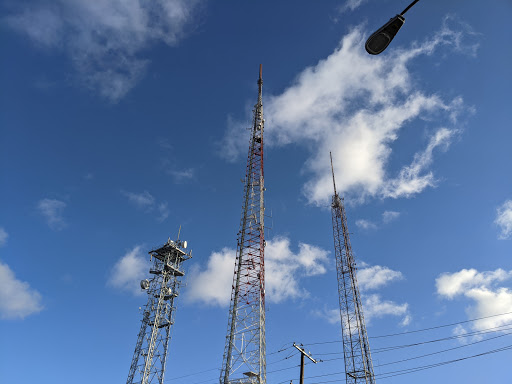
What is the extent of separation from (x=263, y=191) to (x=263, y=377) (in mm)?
24659

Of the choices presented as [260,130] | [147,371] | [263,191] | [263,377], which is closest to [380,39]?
[263,377]

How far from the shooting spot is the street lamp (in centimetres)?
983

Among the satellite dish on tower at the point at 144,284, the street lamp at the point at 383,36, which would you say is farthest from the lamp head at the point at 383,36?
the satellite dish on tower at the point at 144,284

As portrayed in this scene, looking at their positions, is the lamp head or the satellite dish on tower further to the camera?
the satellite dish on tower

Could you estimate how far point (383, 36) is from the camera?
33.1ft

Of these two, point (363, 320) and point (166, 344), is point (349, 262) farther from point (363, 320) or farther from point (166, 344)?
point (166, 344)

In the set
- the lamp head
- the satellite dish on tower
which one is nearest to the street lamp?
the lamp head

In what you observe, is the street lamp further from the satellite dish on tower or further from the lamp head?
the satellite dish on tower

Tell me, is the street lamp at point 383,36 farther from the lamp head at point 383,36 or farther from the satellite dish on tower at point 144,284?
the satellite dish on tower at point 144,284

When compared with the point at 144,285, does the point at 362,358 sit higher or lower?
lower

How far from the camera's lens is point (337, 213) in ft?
238

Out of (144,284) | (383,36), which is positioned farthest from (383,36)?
(144,284)

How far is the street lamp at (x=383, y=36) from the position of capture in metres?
9.83

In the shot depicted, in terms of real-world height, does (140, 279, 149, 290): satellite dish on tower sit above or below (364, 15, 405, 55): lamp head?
above
